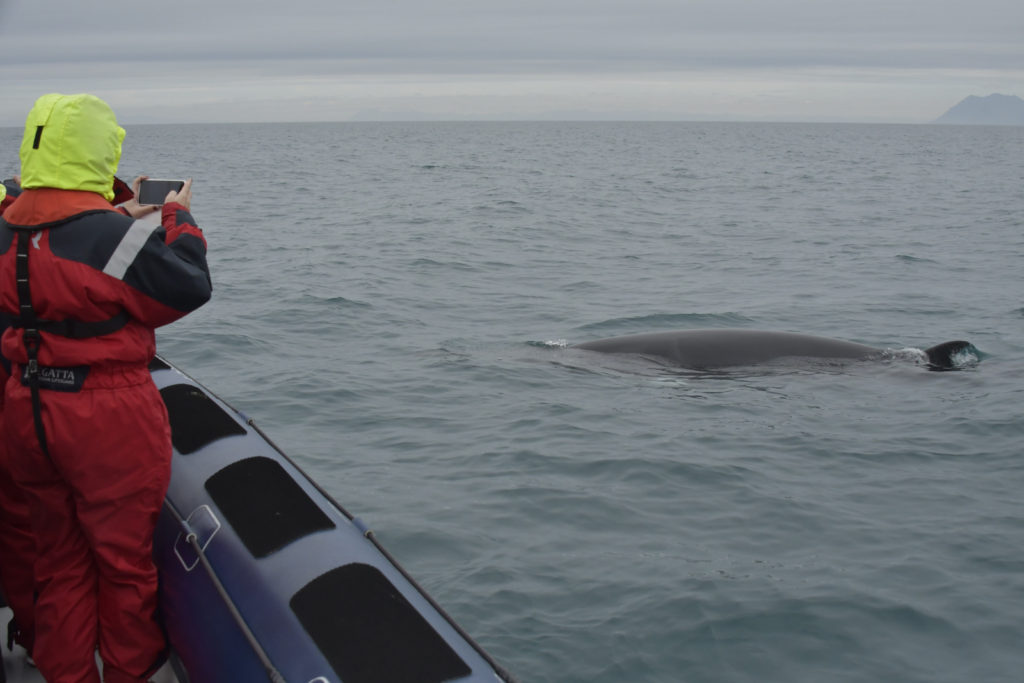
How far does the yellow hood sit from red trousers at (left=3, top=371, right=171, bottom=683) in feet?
2.73

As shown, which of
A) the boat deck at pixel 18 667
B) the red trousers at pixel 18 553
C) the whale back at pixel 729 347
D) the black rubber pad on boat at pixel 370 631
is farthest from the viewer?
the whale back at pixel 729 347

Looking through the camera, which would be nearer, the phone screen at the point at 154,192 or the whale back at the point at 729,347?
the phone screen at the point at 154,192

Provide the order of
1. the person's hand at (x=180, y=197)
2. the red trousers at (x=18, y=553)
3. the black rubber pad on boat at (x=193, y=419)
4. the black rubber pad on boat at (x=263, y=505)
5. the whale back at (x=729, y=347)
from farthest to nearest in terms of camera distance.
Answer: the whale back at (x=729, y=347) < the black rubber pad on boat at (x=193, y=419) < the red trousers at (x=18, y=553) < the black rubber pad on boat at (x=263, y=505) < the person's hand at (x=180, y=197)

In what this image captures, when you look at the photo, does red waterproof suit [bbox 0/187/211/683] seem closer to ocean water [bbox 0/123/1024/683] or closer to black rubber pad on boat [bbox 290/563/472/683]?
black rubber pad on boat [bbox 290/563/472/683]

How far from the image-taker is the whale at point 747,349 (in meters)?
11.2

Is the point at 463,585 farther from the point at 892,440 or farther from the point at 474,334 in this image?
the point at 474,334

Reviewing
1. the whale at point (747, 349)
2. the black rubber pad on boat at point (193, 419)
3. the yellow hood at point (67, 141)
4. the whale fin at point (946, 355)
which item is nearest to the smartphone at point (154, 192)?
the yellow hood at point (67, 141)

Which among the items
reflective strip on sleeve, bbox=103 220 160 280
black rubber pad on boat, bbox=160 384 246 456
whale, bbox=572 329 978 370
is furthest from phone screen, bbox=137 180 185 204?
whale, bbox=572 329 978 370

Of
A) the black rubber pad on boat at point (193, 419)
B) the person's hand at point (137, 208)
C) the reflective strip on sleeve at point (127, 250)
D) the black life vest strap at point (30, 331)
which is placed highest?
the person's hand at point (137, 208)

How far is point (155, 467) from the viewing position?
4125 millimetres

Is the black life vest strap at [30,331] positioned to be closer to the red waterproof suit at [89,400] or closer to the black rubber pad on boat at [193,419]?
the red waterproof suit at [89,400]

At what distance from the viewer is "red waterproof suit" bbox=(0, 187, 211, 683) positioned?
3941mm

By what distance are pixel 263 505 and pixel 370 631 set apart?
113 cm

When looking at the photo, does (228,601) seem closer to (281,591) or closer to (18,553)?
(281,591)
